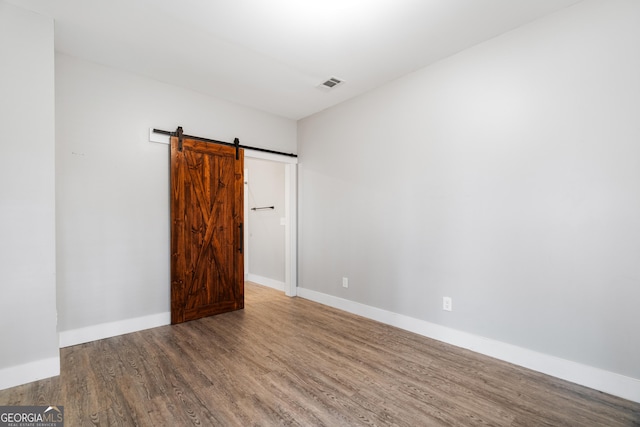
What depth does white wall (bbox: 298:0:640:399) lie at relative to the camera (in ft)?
6.76

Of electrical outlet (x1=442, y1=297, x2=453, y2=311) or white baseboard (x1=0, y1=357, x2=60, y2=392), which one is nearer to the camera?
white baseboard (x1=0, y1=357, x2=60, y2=392)

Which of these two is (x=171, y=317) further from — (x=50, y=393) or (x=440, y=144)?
(x=440, y=144)

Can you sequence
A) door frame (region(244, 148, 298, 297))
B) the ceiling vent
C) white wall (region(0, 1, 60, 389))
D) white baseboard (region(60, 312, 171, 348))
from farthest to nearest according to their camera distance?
door frame (region(244, 148, 298, 297)) → the ceiling vent → white baseboard (region(60, 312, 171, 348)) → white wall (region(0, 1, 60, 389))

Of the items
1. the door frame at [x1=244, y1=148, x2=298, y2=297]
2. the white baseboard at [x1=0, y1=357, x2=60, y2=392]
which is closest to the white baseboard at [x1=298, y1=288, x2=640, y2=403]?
the door frame at [x1=244, y1=148, x2=298, y2=297]

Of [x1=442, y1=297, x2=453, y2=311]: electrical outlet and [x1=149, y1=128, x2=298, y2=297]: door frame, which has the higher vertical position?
[x1=149, y1=128, x2=298, y2=297]: door frame

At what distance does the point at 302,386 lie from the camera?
2178 mm

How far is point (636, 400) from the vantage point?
1.96 meters

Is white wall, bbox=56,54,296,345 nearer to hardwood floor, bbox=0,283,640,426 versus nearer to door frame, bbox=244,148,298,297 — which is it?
hardwood floor, bbox=0,283,640,426

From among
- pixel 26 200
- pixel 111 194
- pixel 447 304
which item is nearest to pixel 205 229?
pixel 111 194

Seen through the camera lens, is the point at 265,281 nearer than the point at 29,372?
No

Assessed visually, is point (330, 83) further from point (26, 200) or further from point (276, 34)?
point (26, 200)

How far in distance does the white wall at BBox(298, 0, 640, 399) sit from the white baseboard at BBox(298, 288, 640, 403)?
0.05 meters

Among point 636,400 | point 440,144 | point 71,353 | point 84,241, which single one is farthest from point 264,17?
point 636,400

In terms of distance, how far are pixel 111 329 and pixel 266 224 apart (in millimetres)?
2765
